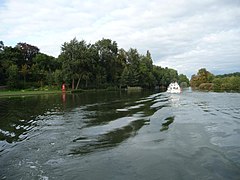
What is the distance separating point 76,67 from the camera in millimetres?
79562

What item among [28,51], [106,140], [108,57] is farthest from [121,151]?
[28,51]

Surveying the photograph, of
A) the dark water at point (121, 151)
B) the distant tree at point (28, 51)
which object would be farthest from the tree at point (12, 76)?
the dark water at point (121, 151)

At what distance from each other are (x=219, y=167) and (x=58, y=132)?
29.8ft

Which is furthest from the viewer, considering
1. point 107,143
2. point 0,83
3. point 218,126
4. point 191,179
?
point 0,83

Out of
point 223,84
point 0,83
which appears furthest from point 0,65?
point 223,84

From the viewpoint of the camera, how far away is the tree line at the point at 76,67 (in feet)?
259

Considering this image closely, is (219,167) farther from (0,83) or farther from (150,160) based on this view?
(0,83)

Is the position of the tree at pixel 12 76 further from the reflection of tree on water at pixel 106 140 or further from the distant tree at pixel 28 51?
the reflection of tree on water at pixel 106 140

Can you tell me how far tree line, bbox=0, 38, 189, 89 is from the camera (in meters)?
78.9

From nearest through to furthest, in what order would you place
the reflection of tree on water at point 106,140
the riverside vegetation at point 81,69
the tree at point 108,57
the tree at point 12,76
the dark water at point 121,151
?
the dark water at point 121,151 < the reflection of tree on water at point 106,140 < the tree at point 12,76 < the riverside vegetation at point 81,69 < the tree at point 108,57

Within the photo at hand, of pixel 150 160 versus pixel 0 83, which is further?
pixel 0 83

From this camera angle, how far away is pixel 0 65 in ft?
260

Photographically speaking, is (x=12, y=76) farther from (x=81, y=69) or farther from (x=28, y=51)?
(x=28, y=51)

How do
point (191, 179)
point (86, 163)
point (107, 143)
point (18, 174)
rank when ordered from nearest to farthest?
point (191, 179), point (18, 174), point (86, 163), point (107, 143)
